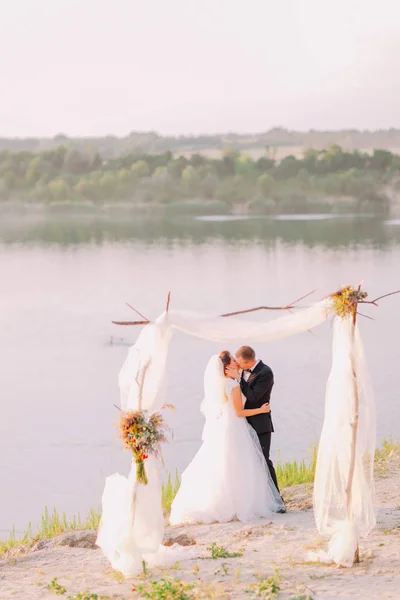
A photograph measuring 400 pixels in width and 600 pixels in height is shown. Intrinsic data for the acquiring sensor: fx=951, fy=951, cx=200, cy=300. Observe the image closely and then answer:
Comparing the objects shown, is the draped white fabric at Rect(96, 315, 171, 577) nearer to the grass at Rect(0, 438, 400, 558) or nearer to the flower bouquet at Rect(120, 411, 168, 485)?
the flower bouquet at Rect(120, 411, 168, 485)

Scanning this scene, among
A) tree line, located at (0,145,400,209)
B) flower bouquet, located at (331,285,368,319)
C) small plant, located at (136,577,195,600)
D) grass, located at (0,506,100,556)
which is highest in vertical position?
tree line, located at (0,145,400,209)

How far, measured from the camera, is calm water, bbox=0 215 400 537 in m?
16.4

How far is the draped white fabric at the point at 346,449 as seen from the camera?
797 cm

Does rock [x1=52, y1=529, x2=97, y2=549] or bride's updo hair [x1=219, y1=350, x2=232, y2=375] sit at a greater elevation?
bride's updo hair [x1=219, y1=350, x2=232, y2=375]

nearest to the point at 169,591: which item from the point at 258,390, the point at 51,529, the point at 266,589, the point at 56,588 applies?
the point at 266,589

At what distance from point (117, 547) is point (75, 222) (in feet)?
271

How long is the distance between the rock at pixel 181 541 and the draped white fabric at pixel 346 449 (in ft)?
4.80

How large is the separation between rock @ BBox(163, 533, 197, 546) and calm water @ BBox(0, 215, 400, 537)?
2321 millimetres

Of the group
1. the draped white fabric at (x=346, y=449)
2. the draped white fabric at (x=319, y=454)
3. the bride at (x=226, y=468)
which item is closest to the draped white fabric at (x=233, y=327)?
the draped white fabric at (x=319, y=454)

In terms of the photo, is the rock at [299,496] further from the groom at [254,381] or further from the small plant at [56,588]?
the small plant at [56,588]

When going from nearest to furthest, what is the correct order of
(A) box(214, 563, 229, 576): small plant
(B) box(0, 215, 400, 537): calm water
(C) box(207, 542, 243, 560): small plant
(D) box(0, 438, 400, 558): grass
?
(A) box(214, 563, 229, 576): small plant, (C) box(207, 542, 243, 560): small plant, (D) box(0, 438, 400, 558): grass, (B) box(0, 215, 400, 537): calm water

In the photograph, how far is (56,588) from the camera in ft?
25.4

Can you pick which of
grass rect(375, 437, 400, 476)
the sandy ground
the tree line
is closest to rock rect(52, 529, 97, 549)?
the sandy ground

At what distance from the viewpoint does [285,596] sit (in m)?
7.16
